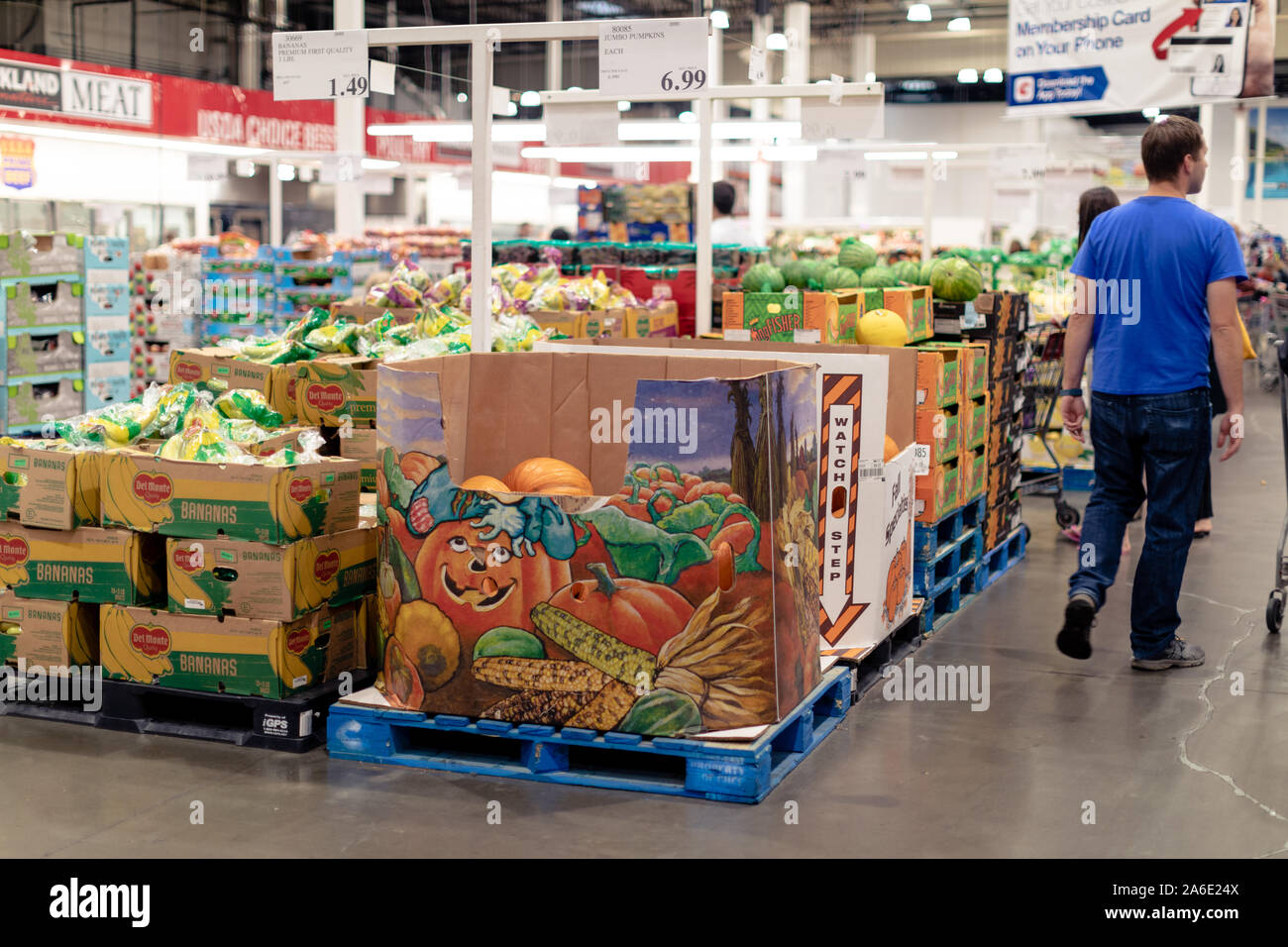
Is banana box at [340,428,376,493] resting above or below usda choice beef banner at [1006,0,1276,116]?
below

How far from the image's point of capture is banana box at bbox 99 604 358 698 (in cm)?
432

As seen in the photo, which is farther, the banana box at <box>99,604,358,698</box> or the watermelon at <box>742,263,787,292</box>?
the watermelon at <box>742,263,787,292</box>

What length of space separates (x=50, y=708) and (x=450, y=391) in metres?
1.72

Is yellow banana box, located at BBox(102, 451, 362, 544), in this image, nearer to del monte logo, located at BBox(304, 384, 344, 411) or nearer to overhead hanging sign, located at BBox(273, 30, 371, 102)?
del monte logo, located at BBox(304, 384, 344, 411)

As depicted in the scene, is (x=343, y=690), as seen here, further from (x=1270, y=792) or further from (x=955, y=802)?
(x=1270, y=792)

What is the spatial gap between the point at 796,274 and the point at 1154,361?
8.13 feet

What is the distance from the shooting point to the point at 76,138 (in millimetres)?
18266

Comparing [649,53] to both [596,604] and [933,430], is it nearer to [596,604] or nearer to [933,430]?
[933,430]

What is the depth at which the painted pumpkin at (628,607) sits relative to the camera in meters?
3.92

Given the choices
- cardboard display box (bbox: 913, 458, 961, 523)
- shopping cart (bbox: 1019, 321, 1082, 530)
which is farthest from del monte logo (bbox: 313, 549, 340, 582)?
shopping cart (bbox: 1019, 321, 1082, 530)

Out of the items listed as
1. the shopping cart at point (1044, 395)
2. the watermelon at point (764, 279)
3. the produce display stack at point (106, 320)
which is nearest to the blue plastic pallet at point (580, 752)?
the watermelon at point (764, 279)

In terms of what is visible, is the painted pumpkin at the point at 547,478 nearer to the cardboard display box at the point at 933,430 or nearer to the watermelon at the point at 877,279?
the cardboard display box at the point at 933,430

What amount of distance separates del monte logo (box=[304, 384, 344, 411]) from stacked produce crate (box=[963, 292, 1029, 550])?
129 inches
